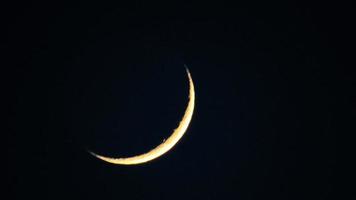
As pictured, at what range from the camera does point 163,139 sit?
2791 mm

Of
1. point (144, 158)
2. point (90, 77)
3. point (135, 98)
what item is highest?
point (90, 77)

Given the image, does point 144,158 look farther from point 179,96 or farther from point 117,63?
point 117,63

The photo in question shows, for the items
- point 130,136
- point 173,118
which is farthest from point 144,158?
point 173,118

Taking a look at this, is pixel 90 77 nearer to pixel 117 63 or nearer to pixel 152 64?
pixel 117 63

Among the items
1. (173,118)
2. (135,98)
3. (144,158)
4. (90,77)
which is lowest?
(144,158)

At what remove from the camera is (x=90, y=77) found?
9.18 feet

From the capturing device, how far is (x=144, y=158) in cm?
276

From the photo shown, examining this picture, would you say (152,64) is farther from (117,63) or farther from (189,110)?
(189,110)

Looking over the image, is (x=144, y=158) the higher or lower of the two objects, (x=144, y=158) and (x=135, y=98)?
the lower

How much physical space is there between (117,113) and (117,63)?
430 millimetres

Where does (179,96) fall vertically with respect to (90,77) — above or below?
below

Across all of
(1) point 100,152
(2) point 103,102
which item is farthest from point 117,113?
(1) point 100,152

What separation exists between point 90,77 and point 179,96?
0.78 metres

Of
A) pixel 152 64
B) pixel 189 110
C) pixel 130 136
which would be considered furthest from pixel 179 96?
pixel 130 136
